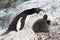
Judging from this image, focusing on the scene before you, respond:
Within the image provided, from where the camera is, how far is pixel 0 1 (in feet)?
54.1

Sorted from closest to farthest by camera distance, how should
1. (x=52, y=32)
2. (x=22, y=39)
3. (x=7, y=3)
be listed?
(x=22, y=39), (x=52, y=32), (x=7, y=3)

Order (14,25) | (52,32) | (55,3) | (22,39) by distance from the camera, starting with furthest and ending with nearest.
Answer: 1. (55,3)
2. (14,25)
3. (52,32)
4. (22,39)

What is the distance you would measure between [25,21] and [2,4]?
733cm

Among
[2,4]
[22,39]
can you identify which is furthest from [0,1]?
[22,39]

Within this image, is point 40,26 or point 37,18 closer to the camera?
point 40,26

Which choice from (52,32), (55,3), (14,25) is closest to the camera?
(52,32)

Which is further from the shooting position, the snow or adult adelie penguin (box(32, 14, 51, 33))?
adult adelie penguin (box(32, 14, 51, 33))

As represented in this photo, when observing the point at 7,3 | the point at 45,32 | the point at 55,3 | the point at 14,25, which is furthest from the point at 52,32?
the point at 7,3

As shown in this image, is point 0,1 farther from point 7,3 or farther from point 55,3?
point 55,3

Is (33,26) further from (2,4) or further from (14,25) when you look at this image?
(2,4)

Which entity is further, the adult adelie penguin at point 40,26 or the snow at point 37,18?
the adult adelie penguin at point 40,26

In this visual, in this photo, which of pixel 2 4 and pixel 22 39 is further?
pixel 2 4

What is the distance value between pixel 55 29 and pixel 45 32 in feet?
1.22

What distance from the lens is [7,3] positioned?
16.2 metres
